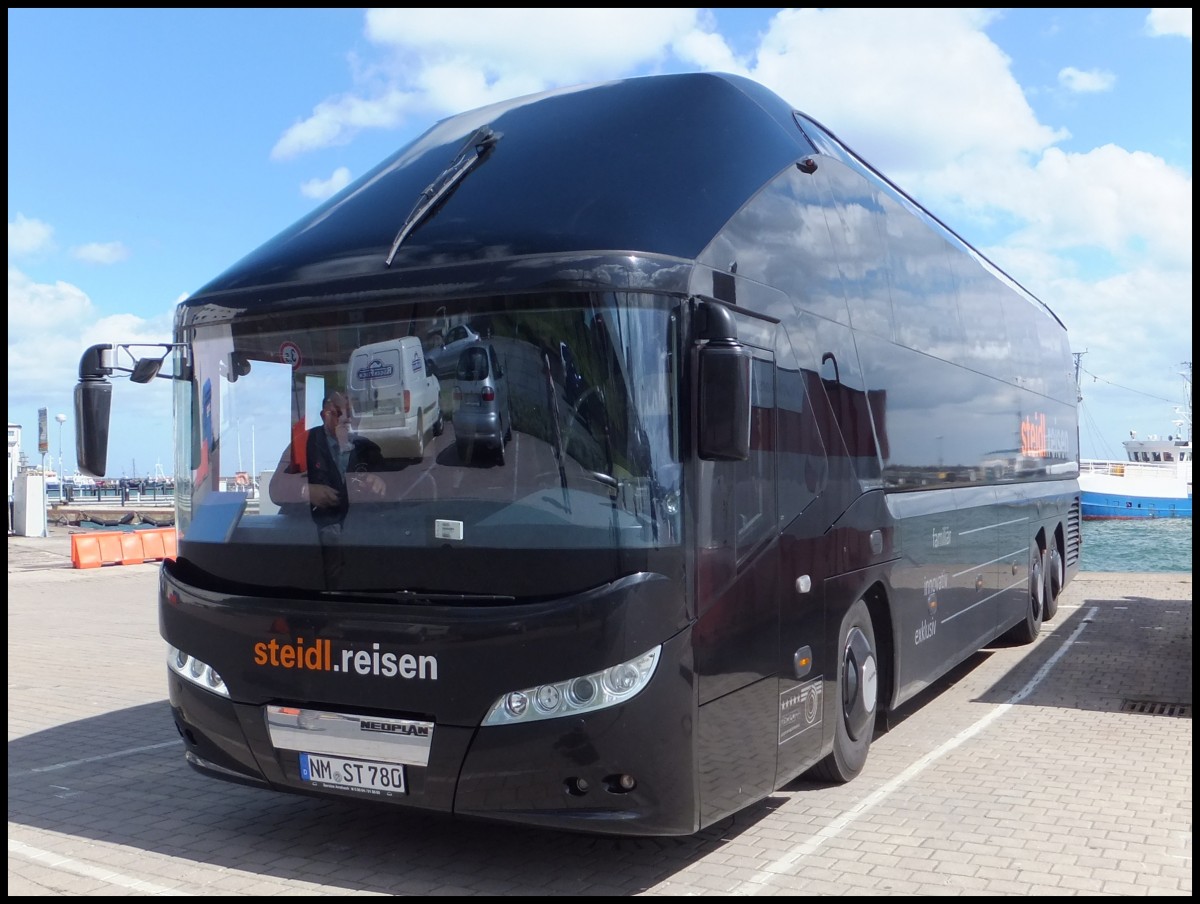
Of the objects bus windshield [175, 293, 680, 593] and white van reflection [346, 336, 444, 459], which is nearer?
bus windshield [175, 293, 680, 593]

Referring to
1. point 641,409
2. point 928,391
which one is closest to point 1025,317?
point 928,391

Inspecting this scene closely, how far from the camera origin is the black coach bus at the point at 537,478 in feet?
16.4

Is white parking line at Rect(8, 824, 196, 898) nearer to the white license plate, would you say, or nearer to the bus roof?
the white license plate

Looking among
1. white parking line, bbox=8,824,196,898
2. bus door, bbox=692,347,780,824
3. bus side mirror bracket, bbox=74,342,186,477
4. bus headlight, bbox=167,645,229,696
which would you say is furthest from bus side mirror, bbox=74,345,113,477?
bus door, bbox=692,347,780,824

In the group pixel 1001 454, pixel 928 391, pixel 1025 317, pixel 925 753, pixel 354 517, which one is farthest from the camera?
pixel 1025 317

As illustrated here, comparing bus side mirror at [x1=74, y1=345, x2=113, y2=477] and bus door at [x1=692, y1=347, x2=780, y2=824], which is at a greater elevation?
bus side mirror at [x1=74, y1=345, x2=113, y2=477]

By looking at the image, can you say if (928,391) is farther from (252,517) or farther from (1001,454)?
(252,517)

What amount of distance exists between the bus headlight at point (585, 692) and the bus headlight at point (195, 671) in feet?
5.25

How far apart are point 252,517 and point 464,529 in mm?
1252

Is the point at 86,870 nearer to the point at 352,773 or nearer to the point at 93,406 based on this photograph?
the point at 352,773

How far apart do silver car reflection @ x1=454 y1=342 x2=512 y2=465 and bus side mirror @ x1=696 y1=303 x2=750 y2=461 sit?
0.86 metres

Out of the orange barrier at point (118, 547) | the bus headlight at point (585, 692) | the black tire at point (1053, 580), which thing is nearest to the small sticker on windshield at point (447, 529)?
the bus headlight at point (585, 692)

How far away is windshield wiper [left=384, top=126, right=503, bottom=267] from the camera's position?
5685 millimetres

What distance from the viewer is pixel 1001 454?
439 inches
